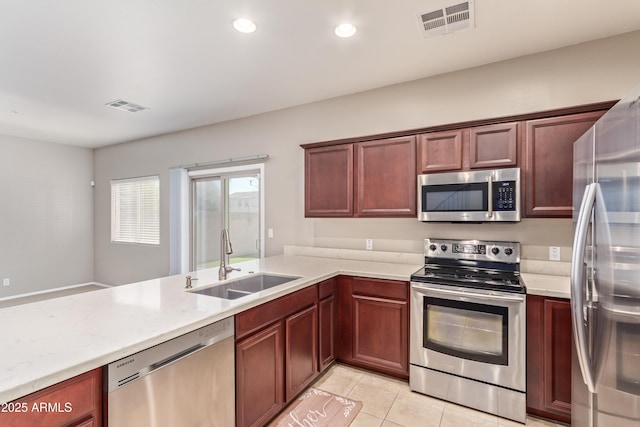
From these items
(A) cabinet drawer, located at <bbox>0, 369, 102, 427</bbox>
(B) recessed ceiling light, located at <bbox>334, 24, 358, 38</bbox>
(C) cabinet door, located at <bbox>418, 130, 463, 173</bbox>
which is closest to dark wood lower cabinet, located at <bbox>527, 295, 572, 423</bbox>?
(C) cabinet door, located at <bbox>418, 130, 463, 173</bbox>

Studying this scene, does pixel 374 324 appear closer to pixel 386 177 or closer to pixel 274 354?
pixel 274 354

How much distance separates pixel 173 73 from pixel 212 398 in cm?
284

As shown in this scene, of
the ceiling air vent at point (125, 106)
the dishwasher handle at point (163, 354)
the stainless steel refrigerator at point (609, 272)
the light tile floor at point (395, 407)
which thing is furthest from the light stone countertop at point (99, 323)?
the ceiling air vent at point (125, 106)

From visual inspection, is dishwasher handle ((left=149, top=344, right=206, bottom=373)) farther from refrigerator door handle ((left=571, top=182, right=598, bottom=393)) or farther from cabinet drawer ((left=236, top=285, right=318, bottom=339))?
refrigerator door handle ((left=571, top=182, right=598, bottom=393))

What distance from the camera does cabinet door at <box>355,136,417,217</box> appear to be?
281cm

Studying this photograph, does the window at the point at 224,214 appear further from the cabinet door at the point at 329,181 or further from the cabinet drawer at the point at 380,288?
the cabinet drawer at the point at 380,288

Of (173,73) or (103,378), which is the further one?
(173,73)

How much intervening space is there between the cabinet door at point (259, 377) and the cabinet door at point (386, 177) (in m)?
1.46

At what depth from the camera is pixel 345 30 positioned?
229cm

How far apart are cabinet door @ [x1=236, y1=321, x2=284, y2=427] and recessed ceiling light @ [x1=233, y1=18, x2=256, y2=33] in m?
2.11

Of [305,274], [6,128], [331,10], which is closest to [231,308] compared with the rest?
[305,274]

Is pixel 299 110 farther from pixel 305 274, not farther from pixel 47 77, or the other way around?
pixel 47 77

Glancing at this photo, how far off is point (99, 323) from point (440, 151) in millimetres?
2621

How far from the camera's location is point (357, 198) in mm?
3051
